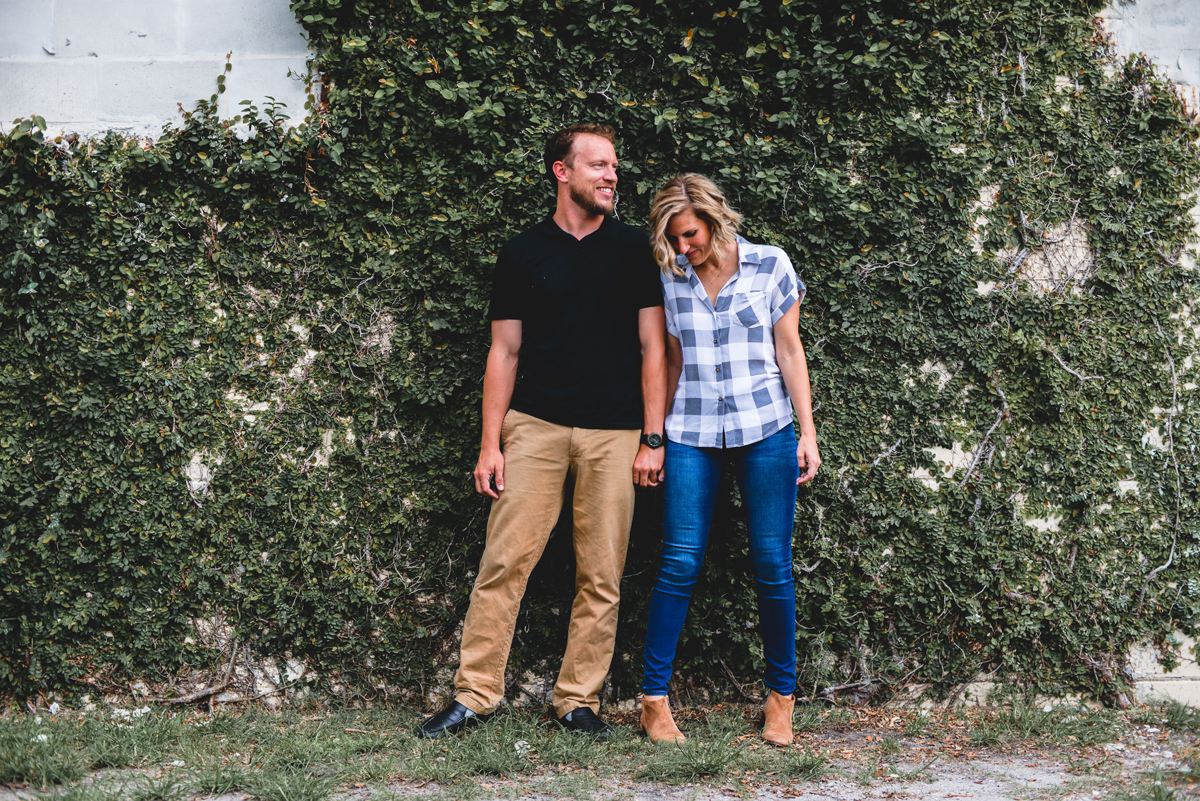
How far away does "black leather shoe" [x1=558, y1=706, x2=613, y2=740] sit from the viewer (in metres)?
3.17

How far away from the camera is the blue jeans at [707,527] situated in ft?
10.2

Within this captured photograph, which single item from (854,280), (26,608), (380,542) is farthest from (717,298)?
(26,608)

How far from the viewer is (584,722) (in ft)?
10.5

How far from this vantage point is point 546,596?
369 cm

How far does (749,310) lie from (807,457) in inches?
24.6

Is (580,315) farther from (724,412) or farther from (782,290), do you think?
(782,290)

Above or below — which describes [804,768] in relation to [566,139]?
below

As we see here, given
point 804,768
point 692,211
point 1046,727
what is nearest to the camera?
point 804,768

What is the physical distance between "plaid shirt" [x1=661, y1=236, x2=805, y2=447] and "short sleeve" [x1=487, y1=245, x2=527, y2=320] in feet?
1.96

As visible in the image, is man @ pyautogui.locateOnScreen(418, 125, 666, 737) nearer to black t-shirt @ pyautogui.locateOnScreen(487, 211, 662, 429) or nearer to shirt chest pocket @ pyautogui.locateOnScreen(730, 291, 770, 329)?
black t-shirt @ pyautogui.locateOnScreen(487, 211, 662, 429)

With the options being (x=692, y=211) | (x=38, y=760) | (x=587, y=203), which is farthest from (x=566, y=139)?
(x=38, y=760)

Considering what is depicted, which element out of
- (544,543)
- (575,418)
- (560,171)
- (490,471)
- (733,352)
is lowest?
(544,543)

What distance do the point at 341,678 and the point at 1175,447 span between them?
403 cm

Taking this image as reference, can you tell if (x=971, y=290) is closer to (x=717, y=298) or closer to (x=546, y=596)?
(x=717, y=298)
